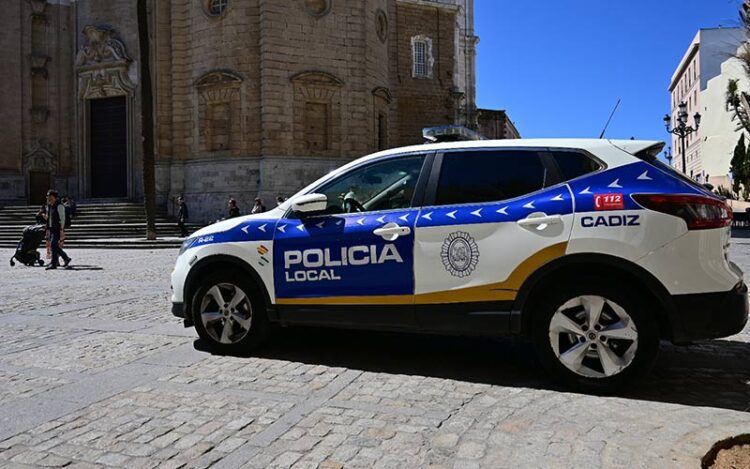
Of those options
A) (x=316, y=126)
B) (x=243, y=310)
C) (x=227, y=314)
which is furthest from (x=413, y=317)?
(x=316, y=126)

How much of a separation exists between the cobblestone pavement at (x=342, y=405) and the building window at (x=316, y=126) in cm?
2389

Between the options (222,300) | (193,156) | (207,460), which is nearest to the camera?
(207,460)

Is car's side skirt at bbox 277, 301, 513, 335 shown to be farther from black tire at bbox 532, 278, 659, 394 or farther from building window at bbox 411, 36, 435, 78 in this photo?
building window at bbox 411, 36, 435, 78

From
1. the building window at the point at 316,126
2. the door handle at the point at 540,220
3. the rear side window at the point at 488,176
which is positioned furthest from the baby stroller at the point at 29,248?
the door handle at the point at 540,220

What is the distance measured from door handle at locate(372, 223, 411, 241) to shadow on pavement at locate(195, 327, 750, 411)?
1.09 meters

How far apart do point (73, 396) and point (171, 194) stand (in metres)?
27.4

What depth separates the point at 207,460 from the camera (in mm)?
3174

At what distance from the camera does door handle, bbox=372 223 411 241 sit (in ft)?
15.5

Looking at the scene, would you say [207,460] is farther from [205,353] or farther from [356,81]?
[356,81]

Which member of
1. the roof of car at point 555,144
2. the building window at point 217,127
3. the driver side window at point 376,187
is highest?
the building window at point 217,127

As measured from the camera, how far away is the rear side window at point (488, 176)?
4566 millimetres

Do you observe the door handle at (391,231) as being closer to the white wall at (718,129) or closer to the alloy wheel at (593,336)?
the alloy wheel at (593,336)

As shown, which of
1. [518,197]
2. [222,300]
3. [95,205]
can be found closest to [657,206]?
[518,197]

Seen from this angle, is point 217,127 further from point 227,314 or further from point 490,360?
point 490,360
